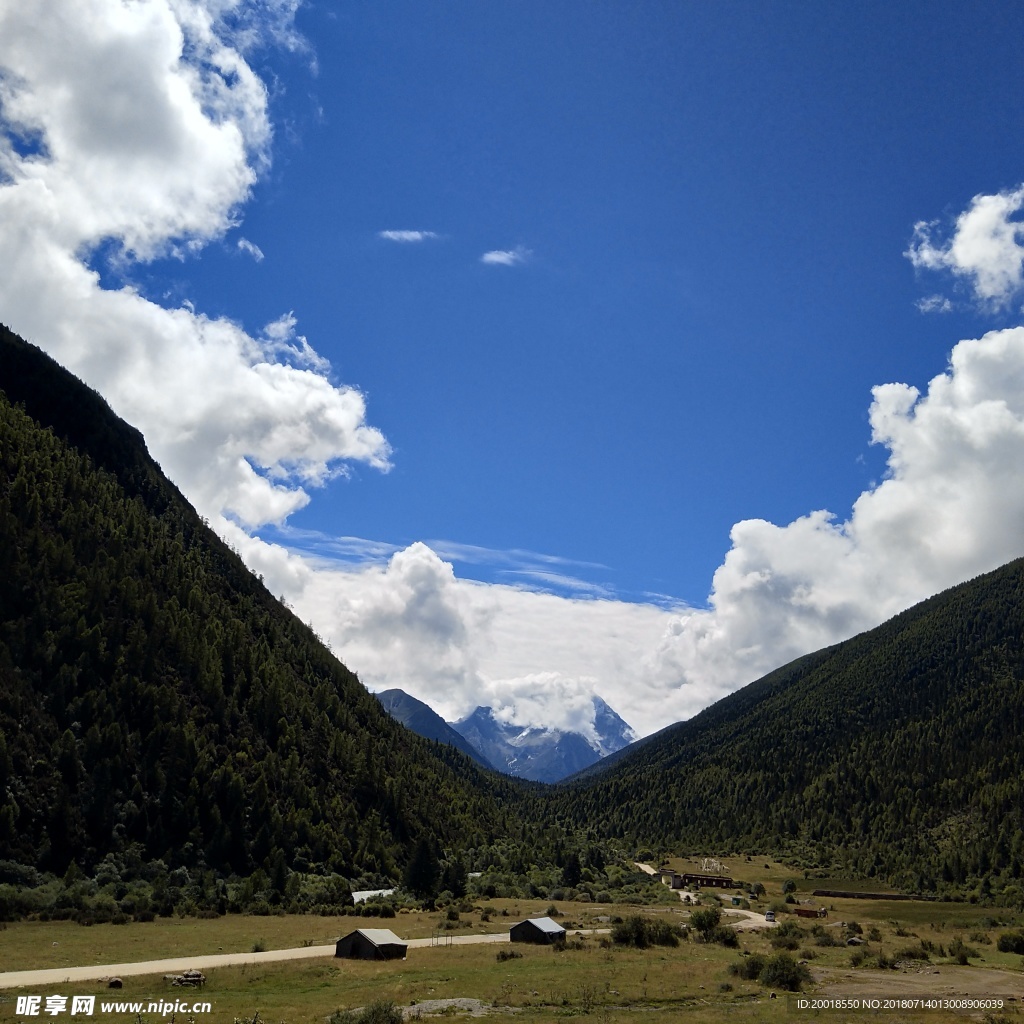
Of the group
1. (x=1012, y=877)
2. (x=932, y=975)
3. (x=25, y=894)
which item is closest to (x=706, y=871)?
(x=1012, y=877)

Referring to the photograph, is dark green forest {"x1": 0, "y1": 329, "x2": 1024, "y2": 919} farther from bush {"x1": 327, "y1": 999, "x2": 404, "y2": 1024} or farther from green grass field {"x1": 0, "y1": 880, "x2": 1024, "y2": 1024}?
bush {"x1": 327, "y1": 999, "x2": 404, "y2": 1024}

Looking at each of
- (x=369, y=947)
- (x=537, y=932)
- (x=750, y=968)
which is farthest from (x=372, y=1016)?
(x=537, y=932)

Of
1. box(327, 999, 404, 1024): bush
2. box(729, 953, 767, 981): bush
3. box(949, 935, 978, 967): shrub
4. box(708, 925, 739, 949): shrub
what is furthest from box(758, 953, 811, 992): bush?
box(327, 999, 404, 1024): bush

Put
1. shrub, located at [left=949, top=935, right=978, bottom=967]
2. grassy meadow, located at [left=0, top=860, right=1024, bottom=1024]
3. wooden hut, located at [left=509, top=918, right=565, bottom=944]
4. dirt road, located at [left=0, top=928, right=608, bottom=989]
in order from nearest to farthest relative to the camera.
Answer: grassy meadow, located at [left=0, top=860, right=1024, bottom=1024] → dirt road, located at [left=0, top=928, right=608, bottom=989] → shrub, located at [left=949, top=935, right=978, bottom=967] → wooden hut, located at [left=509, top=918, right=565, bottom=944]

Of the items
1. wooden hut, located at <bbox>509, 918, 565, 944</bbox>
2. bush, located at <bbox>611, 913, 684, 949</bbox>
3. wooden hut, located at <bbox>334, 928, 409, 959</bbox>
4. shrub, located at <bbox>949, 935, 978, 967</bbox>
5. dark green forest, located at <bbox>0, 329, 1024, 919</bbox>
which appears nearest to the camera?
wooden hut, located at <bbox>334, 928, 409, 959</bbox>

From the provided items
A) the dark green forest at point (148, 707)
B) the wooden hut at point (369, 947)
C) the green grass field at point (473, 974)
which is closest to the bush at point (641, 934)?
the green grass field at point (473, 974)

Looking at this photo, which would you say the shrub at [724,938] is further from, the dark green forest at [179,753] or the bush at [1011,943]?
the dark green forest at [179,753]

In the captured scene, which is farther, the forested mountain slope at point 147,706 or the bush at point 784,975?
the forested mountain slope at point 147,706

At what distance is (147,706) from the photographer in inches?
4921

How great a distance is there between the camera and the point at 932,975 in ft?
191

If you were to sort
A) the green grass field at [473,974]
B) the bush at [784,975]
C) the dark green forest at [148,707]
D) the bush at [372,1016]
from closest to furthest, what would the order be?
1. the bush at [372,1016]
2. the green grass field at [473,974]
3. the bush at [784,975]
4. the dark green forest at [148,707]

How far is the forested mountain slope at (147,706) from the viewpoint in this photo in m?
106

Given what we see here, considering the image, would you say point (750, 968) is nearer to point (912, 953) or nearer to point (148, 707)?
point (912, 953)

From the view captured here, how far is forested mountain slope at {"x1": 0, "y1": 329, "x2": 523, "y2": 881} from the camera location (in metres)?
106
